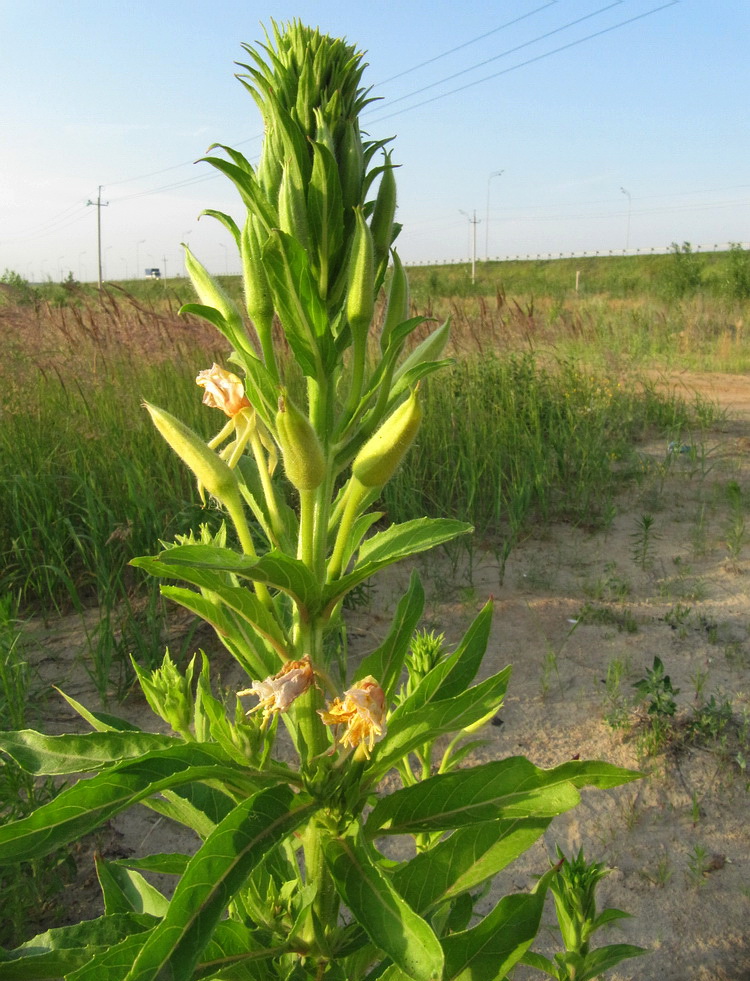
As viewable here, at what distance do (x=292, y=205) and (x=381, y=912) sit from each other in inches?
30.0

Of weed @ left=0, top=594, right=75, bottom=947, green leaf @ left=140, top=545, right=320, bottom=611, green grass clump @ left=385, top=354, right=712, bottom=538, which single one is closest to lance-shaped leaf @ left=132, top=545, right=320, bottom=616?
green leaf @ left=140, top=545, right=320, bottom=611

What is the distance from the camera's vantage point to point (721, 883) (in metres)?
2.11

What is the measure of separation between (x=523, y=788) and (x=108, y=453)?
10.3 ft

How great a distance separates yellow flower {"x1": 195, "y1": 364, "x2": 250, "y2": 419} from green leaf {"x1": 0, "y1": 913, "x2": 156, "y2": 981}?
26.0 inches

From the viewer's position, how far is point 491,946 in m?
1.03

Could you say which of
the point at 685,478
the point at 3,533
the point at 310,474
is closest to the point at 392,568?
the point at 3,533

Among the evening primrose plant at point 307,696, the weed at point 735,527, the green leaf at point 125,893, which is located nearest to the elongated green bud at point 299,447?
the evening primrose plant at point 307,696

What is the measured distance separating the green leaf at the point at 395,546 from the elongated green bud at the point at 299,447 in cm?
11

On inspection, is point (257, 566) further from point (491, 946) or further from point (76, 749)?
point (491, 946)

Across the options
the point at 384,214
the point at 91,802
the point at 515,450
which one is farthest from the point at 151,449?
the point at 91,802

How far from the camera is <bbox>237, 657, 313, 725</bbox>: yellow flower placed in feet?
2.75

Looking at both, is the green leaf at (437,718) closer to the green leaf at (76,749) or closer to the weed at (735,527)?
the green leaf at (76,749)

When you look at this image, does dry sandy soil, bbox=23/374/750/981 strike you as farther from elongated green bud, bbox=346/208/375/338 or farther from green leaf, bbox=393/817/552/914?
elongated green bud, bbox=346/208/375/338

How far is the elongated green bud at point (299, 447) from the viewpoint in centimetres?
78
